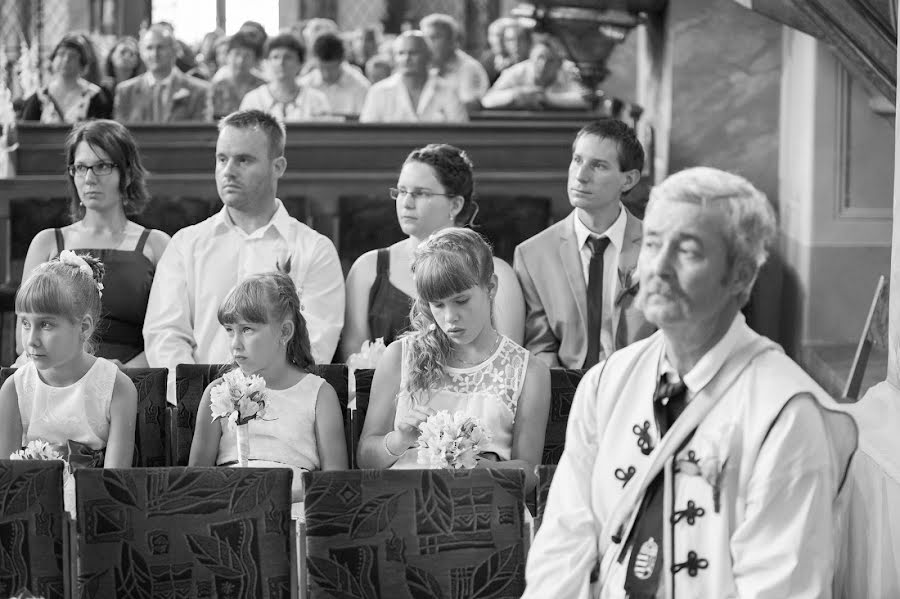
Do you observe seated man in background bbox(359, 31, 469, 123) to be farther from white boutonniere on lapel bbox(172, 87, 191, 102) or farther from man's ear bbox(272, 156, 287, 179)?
man's ear bbox(272, 156, 287, 179)

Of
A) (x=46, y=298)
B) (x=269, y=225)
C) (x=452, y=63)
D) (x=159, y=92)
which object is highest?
(x=452, y=63)

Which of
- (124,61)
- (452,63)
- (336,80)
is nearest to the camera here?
(336,80)

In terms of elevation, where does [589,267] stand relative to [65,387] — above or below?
above

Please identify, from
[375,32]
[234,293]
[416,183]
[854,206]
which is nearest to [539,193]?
[854,206]

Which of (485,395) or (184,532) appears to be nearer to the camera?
(184,532)

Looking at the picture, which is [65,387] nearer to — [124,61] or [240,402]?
[240,402]

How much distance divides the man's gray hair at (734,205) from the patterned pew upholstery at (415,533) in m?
0.68

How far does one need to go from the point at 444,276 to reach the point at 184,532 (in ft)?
2.87

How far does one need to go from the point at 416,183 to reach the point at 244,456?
1.31 m

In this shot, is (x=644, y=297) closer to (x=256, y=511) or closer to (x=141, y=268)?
(x=256, y=511)

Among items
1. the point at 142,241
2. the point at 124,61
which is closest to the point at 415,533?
the point at 142,241

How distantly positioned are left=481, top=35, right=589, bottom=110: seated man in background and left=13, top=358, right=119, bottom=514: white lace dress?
591cm

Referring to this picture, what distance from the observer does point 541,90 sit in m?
9.94

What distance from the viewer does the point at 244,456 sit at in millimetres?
3133
